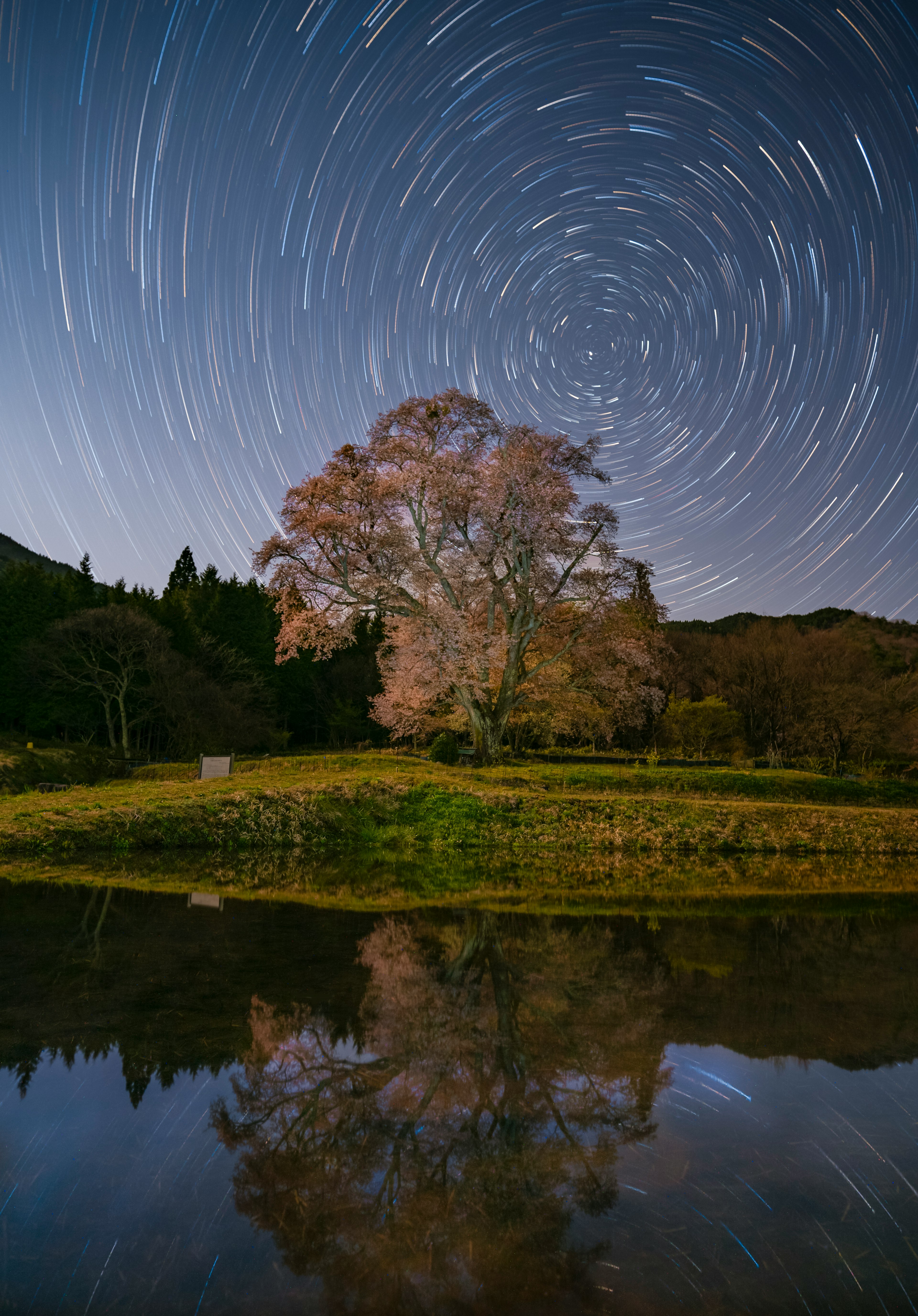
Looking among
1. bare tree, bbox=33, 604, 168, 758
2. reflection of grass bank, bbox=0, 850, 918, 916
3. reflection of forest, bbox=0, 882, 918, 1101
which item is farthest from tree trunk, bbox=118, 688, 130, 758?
reflection of forest, bbox=0, 882, 918, 1101

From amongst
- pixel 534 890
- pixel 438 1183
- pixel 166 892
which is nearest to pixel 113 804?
pixel 166 892

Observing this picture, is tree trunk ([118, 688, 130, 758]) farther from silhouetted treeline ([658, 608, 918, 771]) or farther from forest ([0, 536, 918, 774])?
silhouetted treeline ([658, 608, 918, 771])

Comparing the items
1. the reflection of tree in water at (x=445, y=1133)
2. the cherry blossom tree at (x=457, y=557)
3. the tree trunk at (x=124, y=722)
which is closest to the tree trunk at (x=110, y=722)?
the tree trunk at (x=124, y=722)

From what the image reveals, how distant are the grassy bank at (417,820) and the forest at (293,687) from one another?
9501mm

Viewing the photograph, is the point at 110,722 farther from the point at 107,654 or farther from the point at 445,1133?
the point at 445,1133

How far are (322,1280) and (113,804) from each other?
1628cm

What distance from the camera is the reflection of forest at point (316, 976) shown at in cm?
575

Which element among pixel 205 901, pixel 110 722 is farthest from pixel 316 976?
pixel 110 722

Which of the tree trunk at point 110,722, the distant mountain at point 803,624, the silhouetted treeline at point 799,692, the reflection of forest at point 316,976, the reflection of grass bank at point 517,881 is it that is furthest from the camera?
the distant mountain at point 803,624

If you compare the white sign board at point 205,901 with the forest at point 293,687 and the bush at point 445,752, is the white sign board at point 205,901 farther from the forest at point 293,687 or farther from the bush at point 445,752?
the forest at point 293,687

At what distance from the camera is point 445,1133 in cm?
432

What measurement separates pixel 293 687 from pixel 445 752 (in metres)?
41.0

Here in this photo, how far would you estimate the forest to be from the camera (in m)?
41.8

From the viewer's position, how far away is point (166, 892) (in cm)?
1143
